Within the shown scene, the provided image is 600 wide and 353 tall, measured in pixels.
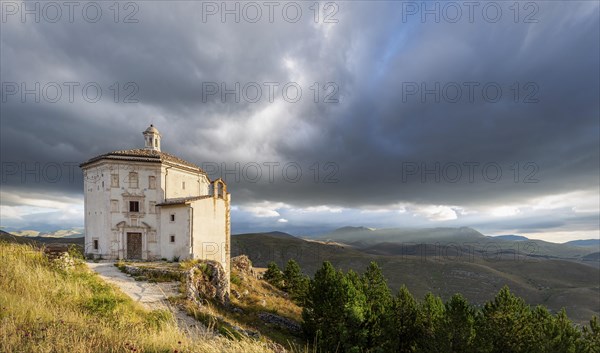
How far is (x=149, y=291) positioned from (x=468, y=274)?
4245 inches

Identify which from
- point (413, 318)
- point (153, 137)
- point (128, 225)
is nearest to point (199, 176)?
point (153, 137)

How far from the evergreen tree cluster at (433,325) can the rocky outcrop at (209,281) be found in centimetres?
866

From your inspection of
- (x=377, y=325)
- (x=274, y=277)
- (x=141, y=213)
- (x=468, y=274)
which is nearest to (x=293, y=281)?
(x=274, y=277)

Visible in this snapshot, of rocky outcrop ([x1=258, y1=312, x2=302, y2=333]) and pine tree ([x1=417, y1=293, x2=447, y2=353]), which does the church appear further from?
pine tree ([x1=417, y1=293, x2=447, y2=353])

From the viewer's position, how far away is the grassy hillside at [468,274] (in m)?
82.2

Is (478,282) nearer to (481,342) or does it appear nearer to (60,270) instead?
(481,342)

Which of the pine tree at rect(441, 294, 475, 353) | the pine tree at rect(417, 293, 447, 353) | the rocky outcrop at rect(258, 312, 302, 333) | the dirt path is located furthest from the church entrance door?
the pine tree at rect(441, 294, 475, 353)

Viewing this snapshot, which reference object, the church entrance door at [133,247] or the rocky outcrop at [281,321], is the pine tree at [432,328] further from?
the church entrance door at [133,247]

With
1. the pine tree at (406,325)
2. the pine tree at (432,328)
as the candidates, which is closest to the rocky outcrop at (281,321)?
the pine tree at (406,325)

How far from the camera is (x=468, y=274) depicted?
9894cm

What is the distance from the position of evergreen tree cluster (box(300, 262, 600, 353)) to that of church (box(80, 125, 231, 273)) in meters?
12.6

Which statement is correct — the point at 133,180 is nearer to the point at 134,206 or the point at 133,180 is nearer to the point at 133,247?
the point at 134,206

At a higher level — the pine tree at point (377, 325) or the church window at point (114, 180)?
the church window at point (114, 180)

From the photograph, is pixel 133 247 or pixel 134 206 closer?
pixel 133 247
